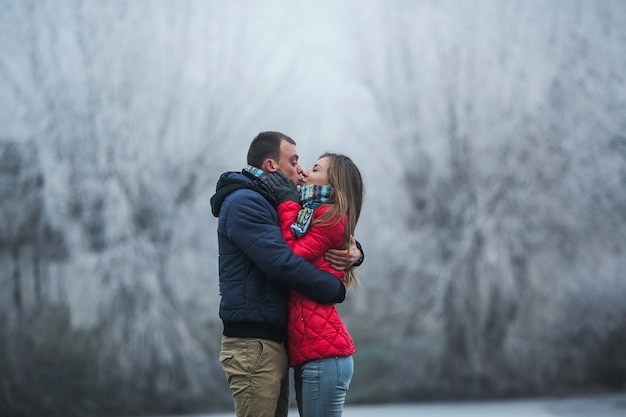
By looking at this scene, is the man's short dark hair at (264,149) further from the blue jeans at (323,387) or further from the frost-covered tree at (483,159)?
the frost-covered tree at (483,159)

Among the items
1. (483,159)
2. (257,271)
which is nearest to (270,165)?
(257,271)

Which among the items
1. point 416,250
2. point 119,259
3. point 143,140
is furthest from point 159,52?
point 416,250

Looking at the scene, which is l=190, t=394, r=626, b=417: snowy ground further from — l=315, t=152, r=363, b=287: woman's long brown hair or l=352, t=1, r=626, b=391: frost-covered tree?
l=315, t=152, r=363, b=287: woman's long brown hair

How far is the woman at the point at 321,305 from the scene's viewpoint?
7.22 feet

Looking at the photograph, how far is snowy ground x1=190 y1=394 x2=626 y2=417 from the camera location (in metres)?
4.75

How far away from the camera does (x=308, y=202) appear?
2340mm

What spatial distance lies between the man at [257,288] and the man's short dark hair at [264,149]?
99mm

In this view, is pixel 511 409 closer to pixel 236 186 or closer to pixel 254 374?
pixel 254 374

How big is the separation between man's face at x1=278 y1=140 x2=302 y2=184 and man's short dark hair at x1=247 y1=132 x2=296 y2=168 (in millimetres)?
15

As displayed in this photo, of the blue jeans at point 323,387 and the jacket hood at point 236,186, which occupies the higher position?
the jacket hood at point 236,186

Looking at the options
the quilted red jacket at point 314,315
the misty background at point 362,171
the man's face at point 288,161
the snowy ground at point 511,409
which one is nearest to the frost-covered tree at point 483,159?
the misty background at point 362,171

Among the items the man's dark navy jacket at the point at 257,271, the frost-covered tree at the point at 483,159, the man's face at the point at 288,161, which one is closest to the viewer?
the man's dark navy jacket at the point at 257,271

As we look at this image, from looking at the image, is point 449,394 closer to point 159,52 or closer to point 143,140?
point 143,140

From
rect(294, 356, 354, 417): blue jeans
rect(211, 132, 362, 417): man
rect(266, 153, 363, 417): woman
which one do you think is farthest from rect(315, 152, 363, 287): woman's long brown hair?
rect(294, 356, 354, 417): blue jeans
